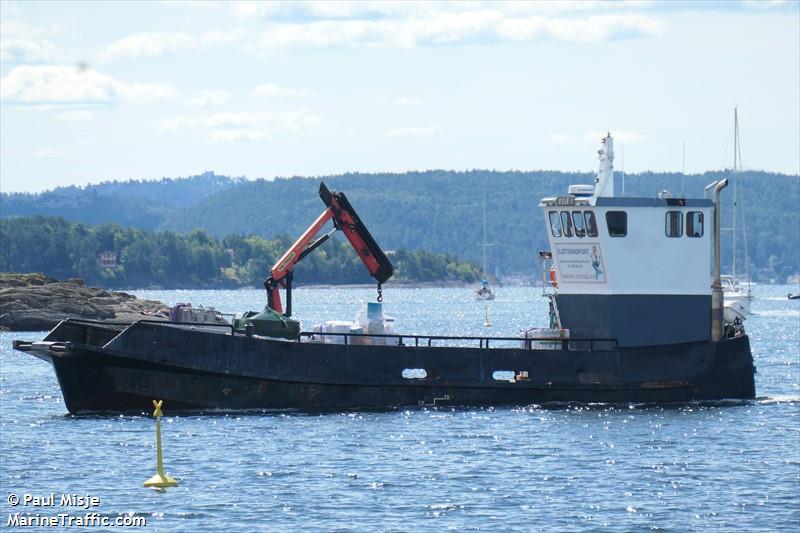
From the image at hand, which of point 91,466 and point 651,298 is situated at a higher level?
point 651,298

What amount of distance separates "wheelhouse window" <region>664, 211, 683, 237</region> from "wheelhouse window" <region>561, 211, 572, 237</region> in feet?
7.17

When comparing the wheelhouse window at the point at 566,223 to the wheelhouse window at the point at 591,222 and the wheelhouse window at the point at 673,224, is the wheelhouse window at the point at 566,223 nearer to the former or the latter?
the wheelhouse window at the point at 591,222

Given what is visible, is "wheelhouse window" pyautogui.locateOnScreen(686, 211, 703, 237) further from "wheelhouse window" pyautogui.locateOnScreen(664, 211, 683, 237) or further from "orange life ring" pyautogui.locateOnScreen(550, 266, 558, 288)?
"orange life ring" pyautogui.locateOnScreen(550, 266, 558, 288)

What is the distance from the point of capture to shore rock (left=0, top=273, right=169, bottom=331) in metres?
84.0

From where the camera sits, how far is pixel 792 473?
2911cm

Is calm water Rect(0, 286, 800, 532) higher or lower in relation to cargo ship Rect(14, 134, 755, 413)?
lower

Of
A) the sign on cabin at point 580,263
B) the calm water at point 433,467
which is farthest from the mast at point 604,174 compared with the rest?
the calm water at point 433,467

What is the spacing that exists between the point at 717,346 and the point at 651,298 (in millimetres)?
1974

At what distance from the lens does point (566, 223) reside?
1435 inches

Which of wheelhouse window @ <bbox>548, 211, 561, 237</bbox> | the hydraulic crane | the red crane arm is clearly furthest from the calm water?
the red crane arm

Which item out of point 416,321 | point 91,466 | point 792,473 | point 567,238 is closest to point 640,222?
point 567,238

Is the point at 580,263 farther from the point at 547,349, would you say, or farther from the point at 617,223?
the point at 547,349

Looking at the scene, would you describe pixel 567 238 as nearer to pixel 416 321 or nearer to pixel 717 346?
pixel 717 346

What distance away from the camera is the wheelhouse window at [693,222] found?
120 ft
